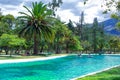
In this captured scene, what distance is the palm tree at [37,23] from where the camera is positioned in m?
53.4

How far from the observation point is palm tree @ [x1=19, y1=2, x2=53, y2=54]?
2104 inches

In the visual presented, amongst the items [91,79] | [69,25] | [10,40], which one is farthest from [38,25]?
[69,25]

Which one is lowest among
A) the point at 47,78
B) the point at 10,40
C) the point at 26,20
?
the point at 47,78

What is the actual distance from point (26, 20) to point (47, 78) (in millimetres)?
34454

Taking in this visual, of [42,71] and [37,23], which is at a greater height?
[37,23]

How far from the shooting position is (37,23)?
176 ft

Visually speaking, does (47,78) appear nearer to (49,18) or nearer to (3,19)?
(49,18)

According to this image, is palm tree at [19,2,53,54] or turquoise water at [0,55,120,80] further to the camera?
palm tree at [19,2,53,54]

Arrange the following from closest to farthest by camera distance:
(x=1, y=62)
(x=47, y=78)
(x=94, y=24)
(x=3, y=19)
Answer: (x=47, y=78) → (x=1, y=62) → (x=3, y=19) → (x=94, y=24)

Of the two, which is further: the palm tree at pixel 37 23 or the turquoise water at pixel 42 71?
the palm tree at pixel 37 23

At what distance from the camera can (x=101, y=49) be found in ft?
355

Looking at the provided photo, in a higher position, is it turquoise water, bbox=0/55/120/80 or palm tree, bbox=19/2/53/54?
palm tree, bbox=19/2/53/54

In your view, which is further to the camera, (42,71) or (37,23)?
(37,23)

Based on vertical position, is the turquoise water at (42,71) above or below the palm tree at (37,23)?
below
